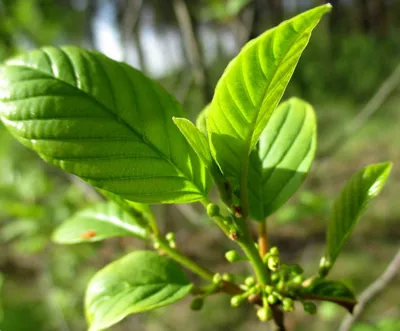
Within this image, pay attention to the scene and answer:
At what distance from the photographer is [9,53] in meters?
1.80

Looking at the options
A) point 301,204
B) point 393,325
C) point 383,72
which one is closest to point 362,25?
point 383,72

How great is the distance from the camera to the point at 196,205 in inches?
A: 118

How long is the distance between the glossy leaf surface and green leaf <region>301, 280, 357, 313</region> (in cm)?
2

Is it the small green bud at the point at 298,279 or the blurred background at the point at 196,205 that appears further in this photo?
the blurred background at the point at 196,205

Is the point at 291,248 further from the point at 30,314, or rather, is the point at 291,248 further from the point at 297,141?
the point at 297,141

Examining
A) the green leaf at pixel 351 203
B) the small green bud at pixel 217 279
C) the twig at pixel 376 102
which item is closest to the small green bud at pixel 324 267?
the green leaf at pixel 351 203

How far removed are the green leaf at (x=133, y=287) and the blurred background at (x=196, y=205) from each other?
1.26 ft

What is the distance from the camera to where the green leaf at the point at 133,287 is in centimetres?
44

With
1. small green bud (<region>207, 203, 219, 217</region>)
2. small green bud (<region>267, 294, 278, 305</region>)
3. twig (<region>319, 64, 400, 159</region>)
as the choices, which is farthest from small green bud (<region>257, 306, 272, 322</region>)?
twig (<region>319, 64, 400, 159</region>)

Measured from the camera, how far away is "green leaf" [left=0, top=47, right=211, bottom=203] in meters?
0.36

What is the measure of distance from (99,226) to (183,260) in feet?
0.61

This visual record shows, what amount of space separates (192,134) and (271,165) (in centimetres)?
20

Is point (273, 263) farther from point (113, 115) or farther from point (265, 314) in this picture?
point (113, 115)

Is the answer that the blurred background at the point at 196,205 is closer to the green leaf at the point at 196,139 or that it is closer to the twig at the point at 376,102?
the twig at the point at 376,102
